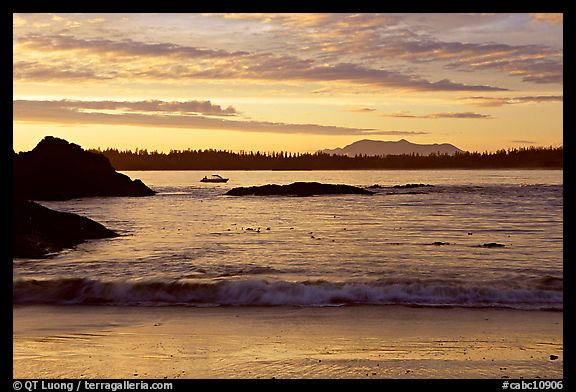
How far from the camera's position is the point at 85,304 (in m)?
14.3

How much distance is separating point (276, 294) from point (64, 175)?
55246 millimetres

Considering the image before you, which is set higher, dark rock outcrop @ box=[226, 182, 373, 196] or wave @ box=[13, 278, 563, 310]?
dark rock outcrop @ box=[226, 182, 373, 196]

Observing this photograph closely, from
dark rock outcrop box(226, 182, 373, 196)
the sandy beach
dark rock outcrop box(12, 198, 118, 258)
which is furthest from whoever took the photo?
dark rock outcrop box(226, 182, 373, 196)

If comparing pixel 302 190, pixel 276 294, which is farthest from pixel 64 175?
pixel 276 294

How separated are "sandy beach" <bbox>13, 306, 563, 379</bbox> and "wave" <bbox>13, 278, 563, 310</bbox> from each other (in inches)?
27.1

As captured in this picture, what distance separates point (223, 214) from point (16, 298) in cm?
2840

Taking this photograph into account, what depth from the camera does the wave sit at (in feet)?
46.8

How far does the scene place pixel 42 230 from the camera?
73.3 feet

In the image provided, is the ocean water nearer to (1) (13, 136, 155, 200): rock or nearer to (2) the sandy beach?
(2) the sandy beach

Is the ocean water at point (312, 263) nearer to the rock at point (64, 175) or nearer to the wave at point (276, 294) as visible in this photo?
the wave at point (276, 294)

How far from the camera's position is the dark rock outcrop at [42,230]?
20283 millimetres

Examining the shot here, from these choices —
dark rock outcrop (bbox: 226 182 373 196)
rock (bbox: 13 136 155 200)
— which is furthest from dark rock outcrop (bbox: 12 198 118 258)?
dark rock outcrop (bbox: 226 182 373 196)
